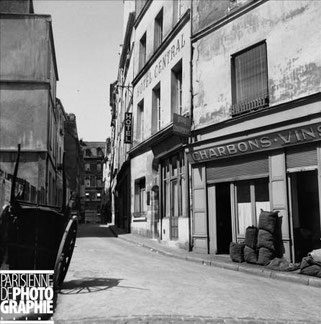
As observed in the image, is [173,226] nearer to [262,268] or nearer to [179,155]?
[179,155]

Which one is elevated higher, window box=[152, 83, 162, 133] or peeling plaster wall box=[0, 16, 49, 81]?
peeling plaster wall box=[0, 16, 49, 81]

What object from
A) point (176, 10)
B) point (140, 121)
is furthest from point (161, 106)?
point (140, 121)

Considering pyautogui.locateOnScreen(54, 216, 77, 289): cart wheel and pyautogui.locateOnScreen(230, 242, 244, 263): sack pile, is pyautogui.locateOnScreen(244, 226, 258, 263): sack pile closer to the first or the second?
pyautogui.locateOnScreen(230, 242, 244, 263): sack pile

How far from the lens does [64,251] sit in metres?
6.50

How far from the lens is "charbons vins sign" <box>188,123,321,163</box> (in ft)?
31.1

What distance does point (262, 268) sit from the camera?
9.70 meters

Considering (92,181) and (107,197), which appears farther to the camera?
(92,181)

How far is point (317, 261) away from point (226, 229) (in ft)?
13.8

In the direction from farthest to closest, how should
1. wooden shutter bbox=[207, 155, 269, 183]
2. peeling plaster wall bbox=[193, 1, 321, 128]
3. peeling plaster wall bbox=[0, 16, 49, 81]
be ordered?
peeling plaster wall bbox=[0, 16, 49, 81] < wooden shutter bbox=[207, 155, 269, 183] < peeling plaster wall bbox=[193, 1, 321, 128]

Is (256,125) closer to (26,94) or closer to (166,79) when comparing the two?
(166,79)

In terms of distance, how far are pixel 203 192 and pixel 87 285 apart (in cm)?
642

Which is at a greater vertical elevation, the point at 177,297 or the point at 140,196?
the point at 140,196

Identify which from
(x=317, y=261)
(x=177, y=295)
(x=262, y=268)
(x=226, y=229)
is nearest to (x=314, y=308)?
(x=177, y=295)

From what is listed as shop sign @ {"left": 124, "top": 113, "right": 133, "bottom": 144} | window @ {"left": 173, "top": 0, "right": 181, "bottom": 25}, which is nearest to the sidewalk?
shop sign @ {"left": 124, "top": 113, "right": 133, "bottom": 144}
